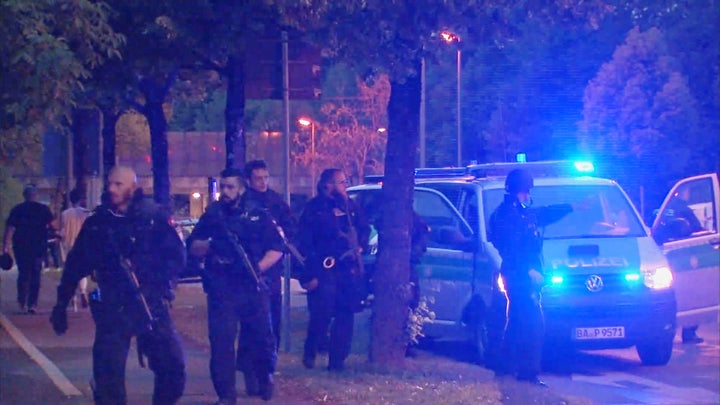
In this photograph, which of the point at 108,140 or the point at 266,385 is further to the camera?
the point at 108,140

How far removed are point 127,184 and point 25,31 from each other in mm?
2985

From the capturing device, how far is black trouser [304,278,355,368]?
34.3 feet

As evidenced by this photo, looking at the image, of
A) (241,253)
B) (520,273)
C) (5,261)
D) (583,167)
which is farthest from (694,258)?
(5,261)

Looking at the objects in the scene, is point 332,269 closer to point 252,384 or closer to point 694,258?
point 252,384

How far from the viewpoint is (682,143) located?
1448 inches

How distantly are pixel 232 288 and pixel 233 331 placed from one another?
324mm

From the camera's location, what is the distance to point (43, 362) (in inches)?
454

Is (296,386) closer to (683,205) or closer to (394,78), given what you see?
(394,78)

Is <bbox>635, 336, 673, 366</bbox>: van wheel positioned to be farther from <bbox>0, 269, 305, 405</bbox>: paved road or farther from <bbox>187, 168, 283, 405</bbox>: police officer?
<bbox>187, 168, 283, 405</bbox>: police officer

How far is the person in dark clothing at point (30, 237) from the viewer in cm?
1725

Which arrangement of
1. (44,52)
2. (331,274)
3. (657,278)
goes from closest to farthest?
(44,52), (331,274), (657,278)

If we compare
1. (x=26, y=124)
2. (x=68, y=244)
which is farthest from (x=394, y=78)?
(x=68, y=244)

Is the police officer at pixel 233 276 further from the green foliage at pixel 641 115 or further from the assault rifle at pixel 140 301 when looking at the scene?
the green foliage at pixel 641 115

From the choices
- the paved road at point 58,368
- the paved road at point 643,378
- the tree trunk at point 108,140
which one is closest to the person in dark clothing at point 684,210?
the paved road at point 643,378
